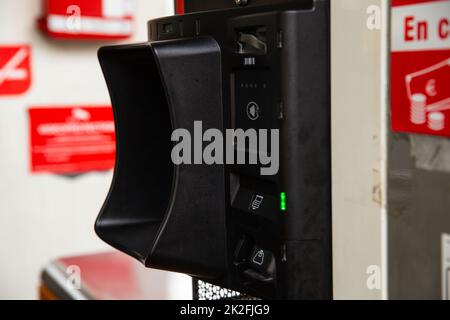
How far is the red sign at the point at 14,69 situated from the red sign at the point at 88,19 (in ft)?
0.55

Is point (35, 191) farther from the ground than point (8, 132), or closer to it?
closer to it

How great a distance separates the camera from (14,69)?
121 inches

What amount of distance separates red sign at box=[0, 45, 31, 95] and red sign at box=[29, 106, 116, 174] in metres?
0.14

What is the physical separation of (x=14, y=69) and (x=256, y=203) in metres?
2.53

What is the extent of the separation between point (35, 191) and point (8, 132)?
0.33 m

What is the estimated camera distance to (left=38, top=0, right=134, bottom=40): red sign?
2939 millimetres

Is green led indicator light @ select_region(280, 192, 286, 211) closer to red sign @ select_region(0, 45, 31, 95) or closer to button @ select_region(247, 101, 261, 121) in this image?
button @ select_region(247, 101, 261, 121)

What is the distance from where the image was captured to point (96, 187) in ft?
10.9

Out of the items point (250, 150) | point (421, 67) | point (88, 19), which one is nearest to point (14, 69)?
point (88, 19)

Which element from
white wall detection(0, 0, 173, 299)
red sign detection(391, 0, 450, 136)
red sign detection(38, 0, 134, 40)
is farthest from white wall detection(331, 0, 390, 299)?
white wall detection(0, 0, 173, 299)

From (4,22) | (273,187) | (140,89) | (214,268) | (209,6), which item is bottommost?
(214,268)

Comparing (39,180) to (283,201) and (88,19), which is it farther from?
(283,201)

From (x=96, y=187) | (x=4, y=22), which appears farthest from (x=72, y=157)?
(x=4, y=22)
